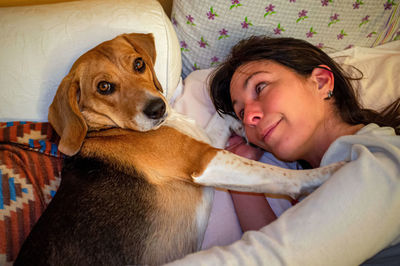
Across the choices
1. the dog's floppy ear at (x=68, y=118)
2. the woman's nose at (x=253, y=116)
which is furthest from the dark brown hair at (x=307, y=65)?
the dog's floppy ear at (x=68, y=118)

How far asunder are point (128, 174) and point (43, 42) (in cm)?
146

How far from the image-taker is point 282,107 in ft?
5.65

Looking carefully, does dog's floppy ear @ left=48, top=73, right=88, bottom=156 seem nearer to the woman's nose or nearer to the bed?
the bed

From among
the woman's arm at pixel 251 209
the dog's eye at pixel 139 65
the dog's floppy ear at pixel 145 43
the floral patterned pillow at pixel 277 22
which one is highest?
the floral patterned pillow at pixel 277 22

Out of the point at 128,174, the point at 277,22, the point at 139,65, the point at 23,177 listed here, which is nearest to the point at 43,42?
the point at 139,65

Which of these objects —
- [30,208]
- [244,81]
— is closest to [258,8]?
[244,81]

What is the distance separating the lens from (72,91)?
191 centimetres

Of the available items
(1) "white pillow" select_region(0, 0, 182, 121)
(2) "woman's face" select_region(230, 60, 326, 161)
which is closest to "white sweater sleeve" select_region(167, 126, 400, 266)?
(2) "woman's face" select_region(230, 60, 326, 161)

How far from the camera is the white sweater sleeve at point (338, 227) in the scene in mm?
1167

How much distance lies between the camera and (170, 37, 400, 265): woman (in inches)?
46.6

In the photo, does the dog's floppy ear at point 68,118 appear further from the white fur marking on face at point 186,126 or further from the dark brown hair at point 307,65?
the dark brown hair at point 307,65

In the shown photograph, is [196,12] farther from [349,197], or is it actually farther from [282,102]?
[349,197]

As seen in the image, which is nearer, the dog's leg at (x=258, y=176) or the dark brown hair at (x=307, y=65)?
the dog's leg at (x=258, y=176)

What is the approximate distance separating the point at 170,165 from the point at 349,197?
1.17m
